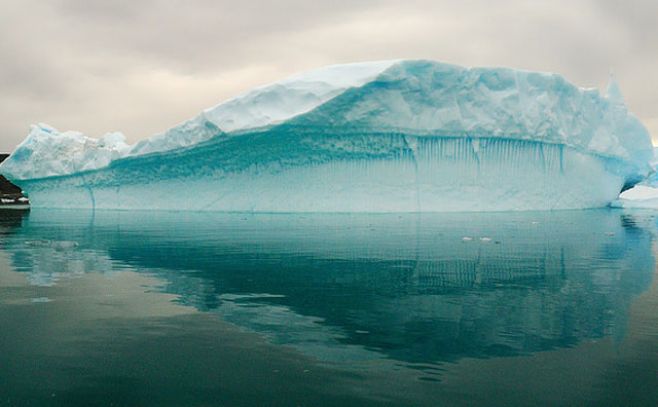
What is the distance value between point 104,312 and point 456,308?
2.51 meters

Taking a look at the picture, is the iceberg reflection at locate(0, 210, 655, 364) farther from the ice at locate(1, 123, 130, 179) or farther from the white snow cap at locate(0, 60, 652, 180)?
the ice at locate(1, 123, 130, 179)

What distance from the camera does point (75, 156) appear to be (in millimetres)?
23094

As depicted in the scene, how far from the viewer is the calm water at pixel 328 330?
2.65m

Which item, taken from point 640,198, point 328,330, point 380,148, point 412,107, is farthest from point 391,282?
point 640,198

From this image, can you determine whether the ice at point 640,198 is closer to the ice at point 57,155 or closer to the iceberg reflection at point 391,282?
the iceberg reflection at point 391,282

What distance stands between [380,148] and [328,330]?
51.6 feet

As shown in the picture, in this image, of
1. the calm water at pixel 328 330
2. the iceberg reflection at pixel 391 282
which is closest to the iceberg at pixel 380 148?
the iceberg reflection at pixel 391 282

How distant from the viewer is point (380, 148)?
19.1 meters

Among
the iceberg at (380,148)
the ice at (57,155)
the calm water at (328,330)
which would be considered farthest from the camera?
the ice at (57,155)

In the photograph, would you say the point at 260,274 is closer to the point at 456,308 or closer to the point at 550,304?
the point at 456,308

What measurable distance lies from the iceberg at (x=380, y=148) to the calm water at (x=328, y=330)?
1112 centimetres

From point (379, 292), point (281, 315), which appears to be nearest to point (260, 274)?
point (379, 292)

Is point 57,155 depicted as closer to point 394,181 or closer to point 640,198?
point 394,181

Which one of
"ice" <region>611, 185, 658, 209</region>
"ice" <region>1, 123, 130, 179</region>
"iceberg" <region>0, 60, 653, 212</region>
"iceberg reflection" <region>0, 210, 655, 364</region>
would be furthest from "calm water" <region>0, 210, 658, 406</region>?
"ice" <region>611, 185, 658, 209</region>
